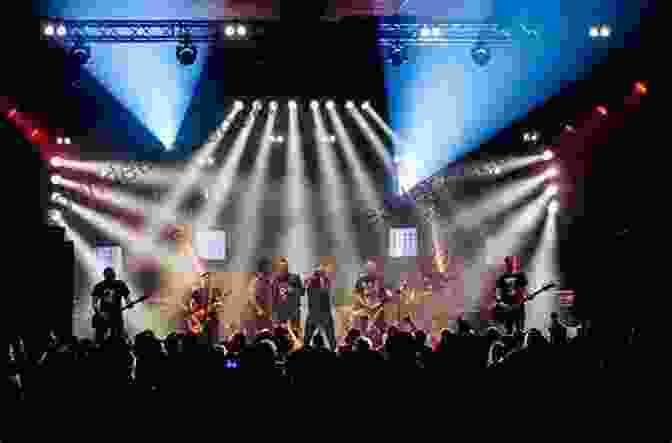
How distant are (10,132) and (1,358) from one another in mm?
8857

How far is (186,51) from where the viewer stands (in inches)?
589

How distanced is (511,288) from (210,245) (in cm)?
896

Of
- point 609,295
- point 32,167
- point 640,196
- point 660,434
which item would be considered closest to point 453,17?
point 640,196

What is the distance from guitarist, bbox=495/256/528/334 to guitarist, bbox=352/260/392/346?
280 cm

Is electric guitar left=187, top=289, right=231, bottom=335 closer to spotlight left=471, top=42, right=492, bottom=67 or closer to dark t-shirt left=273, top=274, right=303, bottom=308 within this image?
dark t-shirt left=273, top=274, right=303, bottom=308

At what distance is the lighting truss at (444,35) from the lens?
15.0 meters

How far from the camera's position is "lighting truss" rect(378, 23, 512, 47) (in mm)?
14953

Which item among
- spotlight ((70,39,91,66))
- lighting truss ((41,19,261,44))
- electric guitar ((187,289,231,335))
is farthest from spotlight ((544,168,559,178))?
spotlight ((70,39,91,66))

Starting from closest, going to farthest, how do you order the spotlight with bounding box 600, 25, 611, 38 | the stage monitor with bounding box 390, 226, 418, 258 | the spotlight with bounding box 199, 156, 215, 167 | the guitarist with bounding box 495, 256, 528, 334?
the spotlight with bounding box 600, 25, 611, 38 → the guitarist with bounding box 495, 256, 528, 334 → the spotlight with bounding box 199, 156, 215, 167 → the stage monitor with bounding box 390, 226, 418, 258

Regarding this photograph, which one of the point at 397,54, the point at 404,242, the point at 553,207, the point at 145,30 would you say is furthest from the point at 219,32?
the point at 553,207

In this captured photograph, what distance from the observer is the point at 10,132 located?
15852 millimetres

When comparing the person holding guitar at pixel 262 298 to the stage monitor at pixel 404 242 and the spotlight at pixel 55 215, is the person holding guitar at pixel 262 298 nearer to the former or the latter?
the stage monitor at pixel 404 242

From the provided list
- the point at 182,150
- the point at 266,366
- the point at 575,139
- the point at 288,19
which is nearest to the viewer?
the point at 266,366

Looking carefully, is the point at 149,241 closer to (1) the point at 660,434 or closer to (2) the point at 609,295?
(2) the point at 609,295
